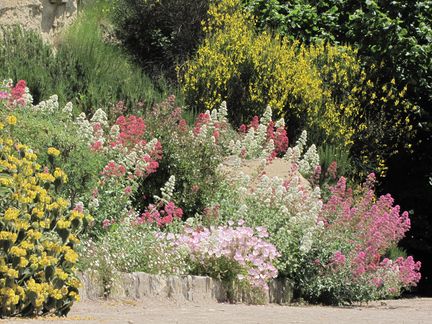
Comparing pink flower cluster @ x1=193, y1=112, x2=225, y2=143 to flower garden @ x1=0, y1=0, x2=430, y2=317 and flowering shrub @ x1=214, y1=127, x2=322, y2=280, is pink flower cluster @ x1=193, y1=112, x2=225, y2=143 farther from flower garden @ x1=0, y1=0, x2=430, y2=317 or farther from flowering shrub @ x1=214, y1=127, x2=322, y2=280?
flowering shrub @ x1=214, y1=127, x2=322, y2=280

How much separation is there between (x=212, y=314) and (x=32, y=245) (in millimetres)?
1637

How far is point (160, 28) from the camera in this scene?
699 inches

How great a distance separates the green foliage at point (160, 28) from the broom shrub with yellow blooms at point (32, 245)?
937cm

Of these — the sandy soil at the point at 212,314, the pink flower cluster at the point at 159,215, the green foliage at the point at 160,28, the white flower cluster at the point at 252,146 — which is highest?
the green foliage at the point at 160,28

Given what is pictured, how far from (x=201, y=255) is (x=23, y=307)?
2.89 metres

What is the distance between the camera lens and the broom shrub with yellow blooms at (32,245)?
7.28 metres

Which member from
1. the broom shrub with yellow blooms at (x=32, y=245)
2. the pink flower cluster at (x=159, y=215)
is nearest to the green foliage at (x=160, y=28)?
the pink flower cluster at (x=159, y=215)

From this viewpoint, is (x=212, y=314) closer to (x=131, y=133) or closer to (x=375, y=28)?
(x=131, y=133)

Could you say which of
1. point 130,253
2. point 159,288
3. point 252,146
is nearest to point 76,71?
point 252,146

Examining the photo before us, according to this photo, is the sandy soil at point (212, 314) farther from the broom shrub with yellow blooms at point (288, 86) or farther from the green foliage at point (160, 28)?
the green foliage at point (160, 28)

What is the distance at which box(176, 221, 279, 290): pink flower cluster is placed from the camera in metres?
10.1

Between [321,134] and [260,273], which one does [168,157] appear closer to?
[260,273]

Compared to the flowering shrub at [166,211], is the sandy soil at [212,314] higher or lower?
lower

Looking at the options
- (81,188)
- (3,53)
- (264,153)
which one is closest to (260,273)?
(81,188)
